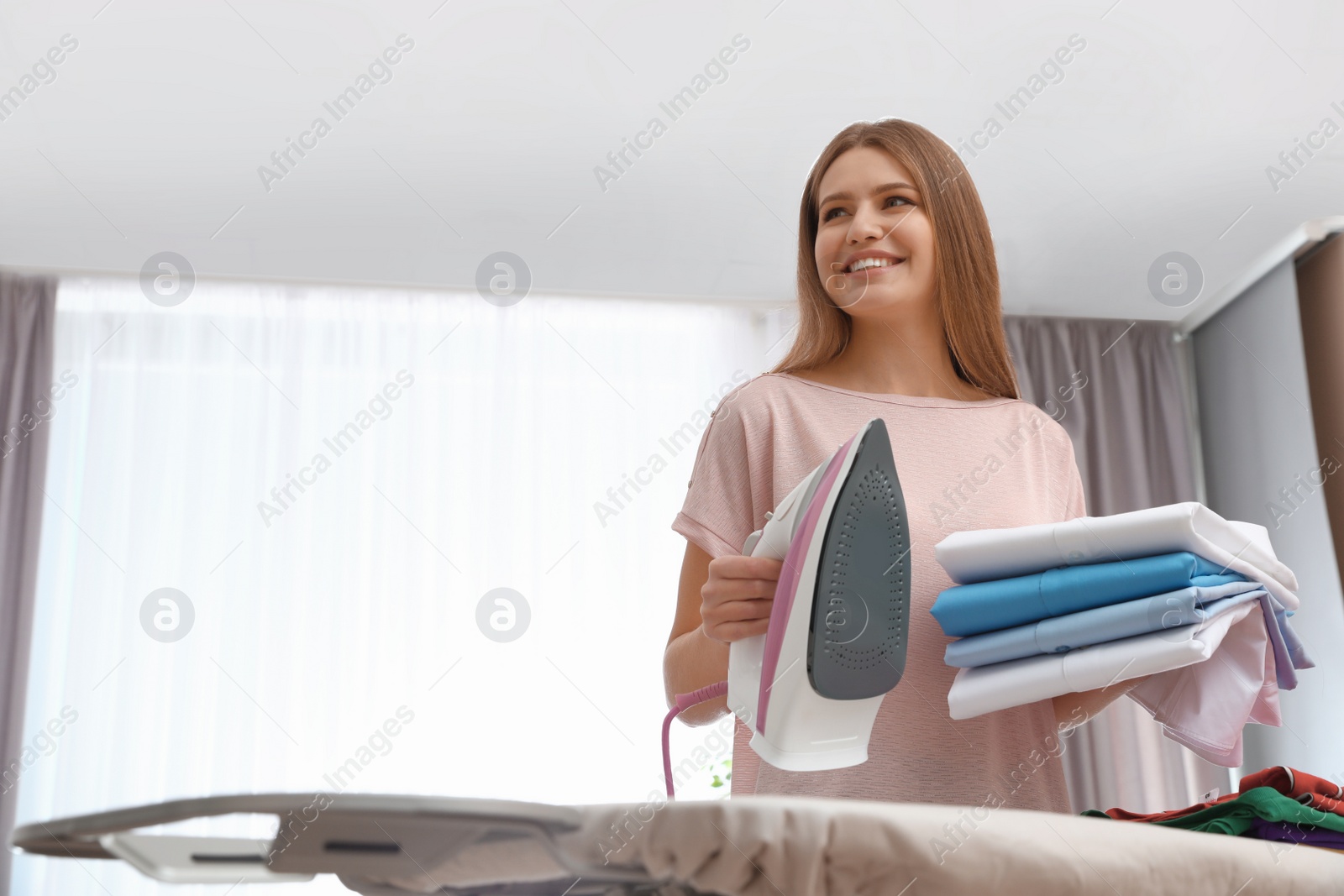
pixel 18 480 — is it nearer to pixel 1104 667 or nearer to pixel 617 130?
pixel 617 130

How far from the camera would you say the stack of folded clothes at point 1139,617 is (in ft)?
2.65

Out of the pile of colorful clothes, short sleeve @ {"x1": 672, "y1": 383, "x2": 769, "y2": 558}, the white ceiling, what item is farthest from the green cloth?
the white ceiling

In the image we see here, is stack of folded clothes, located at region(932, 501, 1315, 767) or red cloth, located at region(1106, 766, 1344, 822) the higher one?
stack of folded clothes, located at region(932, 501, 1315, 767)

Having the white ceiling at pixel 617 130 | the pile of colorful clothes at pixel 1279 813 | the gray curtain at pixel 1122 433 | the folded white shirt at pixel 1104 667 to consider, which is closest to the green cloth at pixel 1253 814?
the pile of colorful clothes at pixel 1279 813

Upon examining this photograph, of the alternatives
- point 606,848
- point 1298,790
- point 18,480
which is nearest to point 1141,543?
point 1298,790

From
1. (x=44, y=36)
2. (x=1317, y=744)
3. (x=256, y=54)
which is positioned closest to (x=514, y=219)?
(x=256, y=54)

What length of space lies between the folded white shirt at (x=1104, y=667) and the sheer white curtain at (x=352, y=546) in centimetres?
260

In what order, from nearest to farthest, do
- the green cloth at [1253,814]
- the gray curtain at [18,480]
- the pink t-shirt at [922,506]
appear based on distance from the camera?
the green cloth at [1253,814] < the pink t-shirt at [922,506] < the gray curtain at [18,480]

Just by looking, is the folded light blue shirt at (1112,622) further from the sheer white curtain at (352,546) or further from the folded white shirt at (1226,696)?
the sheer white curtain at (352,546)

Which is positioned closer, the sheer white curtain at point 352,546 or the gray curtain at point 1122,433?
the sheer white curtain at point 352,546

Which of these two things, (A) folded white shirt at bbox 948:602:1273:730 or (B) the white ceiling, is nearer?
(A) folded white shirt at bbox 948:602:1273:730

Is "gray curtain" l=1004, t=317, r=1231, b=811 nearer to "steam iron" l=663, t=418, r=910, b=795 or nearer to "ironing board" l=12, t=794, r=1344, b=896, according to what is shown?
"steam iron" l=663, t=418, r=910, b=795

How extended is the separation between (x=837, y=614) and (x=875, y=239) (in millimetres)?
493

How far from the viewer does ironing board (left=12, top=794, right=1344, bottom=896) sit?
0.38 meters
